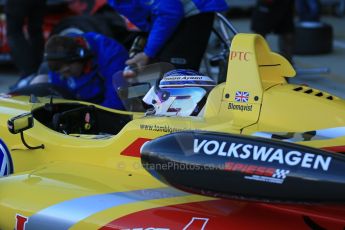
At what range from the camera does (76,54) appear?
428cm

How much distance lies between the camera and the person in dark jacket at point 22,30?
643 centimetres

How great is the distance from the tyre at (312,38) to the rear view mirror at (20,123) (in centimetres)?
622

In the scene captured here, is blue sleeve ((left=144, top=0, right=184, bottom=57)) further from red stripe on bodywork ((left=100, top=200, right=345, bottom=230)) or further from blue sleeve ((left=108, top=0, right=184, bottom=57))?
red stripe on bodywork ((left=100, top=200, right=345, bottom=230))

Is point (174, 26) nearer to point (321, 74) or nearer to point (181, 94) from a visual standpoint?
point (181, 94)

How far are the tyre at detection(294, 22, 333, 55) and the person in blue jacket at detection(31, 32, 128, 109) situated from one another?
4556 millimetres

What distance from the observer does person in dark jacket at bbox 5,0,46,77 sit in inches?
253

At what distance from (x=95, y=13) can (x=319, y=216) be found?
199 inches

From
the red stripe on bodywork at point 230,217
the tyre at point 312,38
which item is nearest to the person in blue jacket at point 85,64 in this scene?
the red stripe on bodywork at point 230,217

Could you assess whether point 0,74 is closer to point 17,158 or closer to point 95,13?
point 95,13

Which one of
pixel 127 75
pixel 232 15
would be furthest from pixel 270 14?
pixel 232 15

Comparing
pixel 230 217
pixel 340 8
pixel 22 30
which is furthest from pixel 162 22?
pixel 340 8

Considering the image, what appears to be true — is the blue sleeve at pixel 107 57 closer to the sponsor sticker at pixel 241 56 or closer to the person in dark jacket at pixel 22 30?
the sponsor sticker at pixel 241 56

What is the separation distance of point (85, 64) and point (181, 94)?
62.5 inches

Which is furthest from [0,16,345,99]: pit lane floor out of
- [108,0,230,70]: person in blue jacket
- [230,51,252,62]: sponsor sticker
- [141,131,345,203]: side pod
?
[141,131,345,203]: side pod
